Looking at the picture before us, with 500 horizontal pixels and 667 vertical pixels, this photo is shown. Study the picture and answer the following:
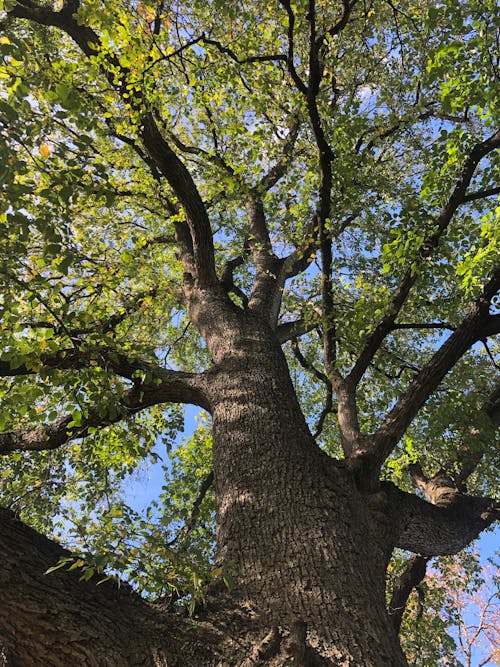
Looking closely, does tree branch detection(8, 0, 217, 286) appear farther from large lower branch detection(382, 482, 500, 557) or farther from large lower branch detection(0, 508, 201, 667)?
large lower branch detection(0, 508, 201, 667)

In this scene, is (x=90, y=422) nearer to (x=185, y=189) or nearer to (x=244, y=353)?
(x=244, y=353)

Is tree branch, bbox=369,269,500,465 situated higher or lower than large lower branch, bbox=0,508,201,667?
higher

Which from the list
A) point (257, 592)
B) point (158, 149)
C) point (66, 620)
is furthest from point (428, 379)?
point (158, 149)

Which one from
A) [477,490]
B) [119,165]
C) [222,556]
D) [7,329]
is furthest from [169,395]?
[477,490]

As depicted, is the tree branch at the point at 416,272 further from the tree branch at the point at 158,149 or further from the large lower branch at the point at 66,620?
the large lower branch at the point at 66,620

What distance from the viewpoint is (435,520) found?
13.0 feet

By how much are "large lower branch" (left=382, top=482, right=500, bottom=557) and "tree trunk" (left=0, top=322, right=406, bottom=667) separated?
392mm

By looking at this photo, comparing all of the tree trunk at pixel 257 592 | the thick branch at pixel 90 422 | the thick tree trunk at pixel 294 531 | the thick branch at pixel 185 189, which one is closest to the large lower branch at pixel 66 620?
the tree trunk at pixel 257 592

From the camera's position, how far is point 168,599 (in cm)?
235

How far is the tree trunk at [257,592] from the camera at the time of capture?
1.90m

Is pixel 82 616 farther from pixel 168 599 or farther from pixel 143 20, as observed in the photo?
pixel 143 20

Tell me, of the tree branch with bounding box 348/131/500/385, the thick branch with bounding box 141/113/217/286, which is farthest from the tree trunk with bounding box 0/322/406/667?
the thick branch with bounding box 141/113/217/286

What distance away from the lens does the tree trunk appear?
74.7 inches

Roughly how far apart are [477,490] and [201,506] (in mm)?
4402
